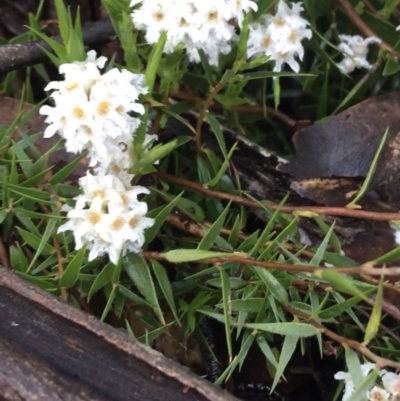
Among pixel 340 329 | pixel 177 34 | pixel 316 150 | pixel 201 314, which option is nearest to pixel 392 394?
pixel 340 329

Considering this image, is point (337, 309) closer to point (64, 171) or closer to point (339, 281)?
point (339, 281)

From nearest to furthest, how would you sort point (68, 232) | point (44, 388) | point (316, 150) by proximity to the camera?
1. point (44, 388)
2. point (68, 232)
3. point (316, 150)

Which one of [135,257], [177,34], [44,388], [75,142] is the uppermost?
[177,34]

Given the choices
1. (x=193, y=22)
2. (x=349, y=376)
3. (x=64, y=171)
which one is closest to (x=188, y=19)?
(x=193, y=22)

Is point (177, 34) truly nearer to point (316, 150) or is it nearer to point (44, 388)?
point (316, 150)

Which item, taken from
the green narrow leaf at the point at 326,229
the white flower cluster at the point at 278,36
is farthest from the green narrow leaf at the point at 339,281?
the white flower cluster at the point at 278,36
